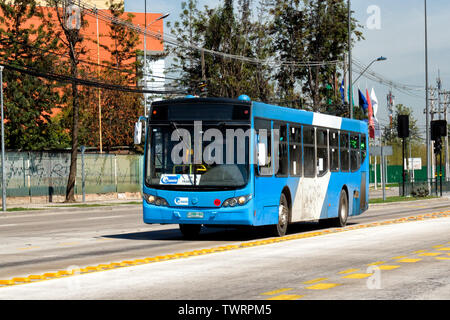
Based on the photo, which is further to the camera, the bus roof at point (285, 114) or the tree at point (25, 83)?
Result: the tree at point (25, 83)

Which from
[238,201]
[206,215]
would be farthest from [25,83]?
[238,201]

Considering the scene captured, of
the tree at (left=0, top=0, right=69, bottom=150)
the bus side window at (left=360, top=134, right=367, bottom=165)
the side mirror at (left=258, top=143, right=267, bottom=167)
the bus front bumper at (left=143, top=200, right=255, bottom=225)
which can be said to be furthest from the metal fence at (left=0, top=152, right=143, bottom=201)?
the side mirror at (left=258, top=143, right=267, bottom=167)

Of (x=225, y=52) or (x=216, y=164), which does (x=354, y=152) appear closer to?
(x=216, y=164)

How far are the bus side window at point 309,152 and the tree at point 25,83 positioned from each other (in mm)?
41187

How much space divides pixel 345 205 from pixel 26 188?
80.1 ft

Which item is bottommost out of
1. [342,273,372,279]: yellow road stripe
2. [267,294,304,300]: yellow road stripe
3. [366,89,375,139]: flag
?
[342,273,372,279]: yellow road stripe

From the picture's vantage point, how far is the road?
10258 mm

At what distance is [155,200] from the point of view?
19281 millimetres

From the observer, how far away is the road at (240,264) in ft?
33.7

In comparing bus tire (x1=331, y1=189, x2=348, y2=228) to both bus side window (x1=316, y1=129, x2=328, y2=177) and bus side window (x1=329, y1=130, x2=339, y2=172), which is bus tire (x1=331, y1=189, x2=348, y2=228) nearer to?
bus side window (x1=329, y1=130, x2=339, y2=172)

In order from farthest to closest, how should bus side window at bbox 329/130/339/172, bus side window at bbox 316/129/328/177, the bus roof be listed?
bus side window at bbox 329/130/339/172, bus side window at bbox 316/129/328/177, the bus roof

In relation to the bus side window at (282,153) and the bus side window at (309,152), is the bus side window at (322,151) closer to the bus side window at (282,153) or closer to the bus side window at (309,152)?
the bus side window at (309,152)

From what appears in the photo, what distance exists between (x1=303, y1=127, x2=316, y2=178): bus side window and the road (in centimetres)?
161

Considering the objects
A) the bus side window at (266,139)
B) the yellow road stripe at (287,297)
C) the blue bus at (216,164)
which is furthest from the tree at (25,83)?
the yellow road stripe at (287,297)
